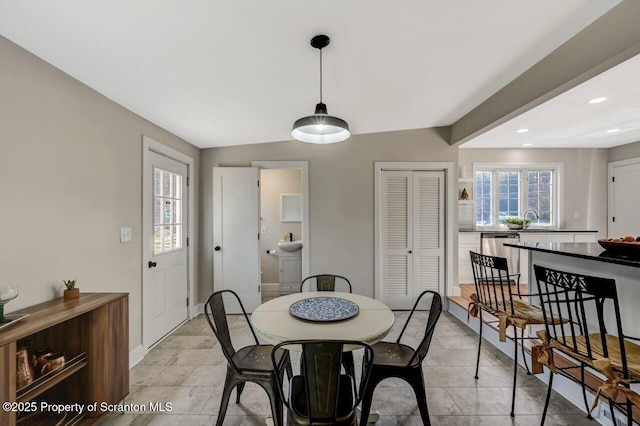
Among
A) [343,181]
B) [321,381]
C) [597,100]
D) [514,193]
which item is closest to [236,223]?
[343,181]

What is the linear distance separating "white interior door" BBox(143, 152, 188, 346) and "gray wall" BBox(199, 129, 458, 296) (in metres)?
0.54

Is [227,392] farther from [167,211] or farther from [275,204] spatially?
[275,204]

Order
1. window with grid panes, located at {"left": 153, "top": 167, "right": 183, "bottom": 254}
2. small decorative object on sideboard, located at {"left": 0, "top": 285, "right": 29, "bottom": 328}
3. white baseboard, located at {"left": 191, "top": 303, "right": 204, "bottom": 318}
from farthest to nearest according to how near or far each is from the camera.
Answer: white baseboard, located at {"left": 191, "top": 303, "right": 204, "bottom": 318}, window with grid panes, located at {"left": 153, "top": 167, "right": 183, "bottom": 254}, small decorative object on sideboard, located at {"left": 0, "top": 285, "right": 29, "bottom": 328}

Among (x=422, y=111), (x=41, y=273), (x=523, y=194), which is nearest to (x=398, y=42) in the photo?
(x=422, y=111)

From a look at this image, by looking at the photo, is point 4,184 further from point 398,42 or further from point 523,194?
point 523,194

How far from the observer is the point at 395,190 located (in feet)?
13.1

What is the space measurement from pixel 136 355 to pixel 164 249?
1.09m

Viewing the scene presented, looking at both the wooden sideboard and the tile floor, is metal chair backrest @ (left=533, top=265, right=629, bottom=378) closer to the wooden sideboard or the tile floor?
the tile floor

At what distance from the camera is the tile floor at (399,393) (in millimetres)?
1877

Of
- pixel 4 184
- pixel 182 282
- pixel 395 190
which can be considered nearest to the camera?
pixel 4 184

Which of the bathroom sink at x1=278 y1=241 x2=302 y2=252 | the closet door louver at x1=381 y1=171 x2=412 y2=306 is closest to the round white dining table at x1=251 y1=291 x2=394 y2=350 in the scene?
the closet door louver at x1=381 y1=171 x2=412 y2=306

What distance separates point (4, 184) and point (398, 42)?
2550mm

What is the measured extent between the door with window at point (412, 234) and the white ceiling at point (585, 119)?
3.97ft

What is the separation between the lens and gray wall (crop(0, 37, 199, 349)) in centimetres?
158
